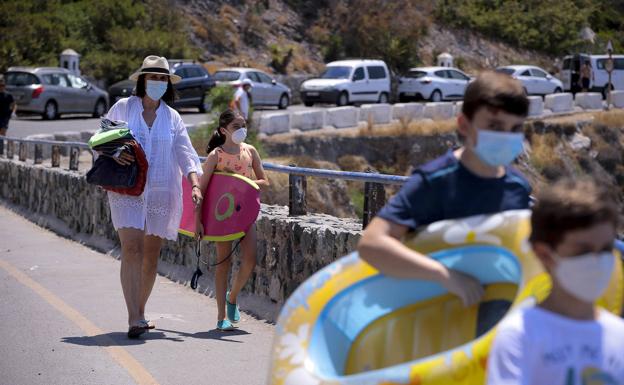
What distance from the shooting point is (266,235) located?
992 centimetres

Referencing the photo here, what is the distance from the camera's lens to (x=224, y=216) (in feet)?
28.9

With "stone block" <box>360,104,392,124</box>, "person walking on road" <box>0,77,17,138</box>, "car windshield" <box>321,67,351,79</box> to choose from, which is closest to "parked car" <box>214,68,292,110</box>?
"car windshield" <box>321,67,351,79</box>

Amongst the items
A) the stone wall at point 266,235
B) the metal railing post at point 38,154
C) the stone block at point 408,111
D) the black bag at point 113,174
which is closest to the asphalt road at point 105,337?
the stone wall at point 266,235

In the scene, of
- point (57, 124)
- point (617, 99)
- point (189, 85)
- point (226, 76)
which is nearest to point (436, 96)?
point (617, 99)

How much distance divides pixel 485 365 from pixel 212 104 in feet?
88.9

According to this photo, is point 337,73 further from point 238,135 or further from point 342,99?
point 238,135

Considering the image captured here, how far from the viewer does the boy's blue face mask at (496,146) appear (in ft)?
12.8

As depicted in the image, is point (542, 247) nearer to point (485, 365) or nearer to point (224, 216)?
point (485, 365)

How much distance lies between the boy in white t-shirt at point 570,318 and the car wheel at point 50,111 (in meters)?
35.1

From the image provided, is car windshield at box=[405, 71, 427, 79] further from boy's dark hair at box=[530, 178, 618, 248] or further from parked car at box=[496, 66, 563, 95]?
boy's dark hair at box=[530, 178, 618, 248]

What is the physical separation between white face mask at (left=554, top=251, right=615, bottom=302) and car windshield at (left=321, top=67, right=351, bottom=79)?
42.1 metres

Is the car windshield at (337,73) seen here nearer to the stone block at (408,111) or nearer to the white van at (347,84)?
the white van at (347,84)

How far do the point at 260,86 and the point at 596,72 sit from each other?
18963mm

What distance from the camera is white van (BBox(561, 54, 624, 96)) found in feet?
181
